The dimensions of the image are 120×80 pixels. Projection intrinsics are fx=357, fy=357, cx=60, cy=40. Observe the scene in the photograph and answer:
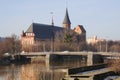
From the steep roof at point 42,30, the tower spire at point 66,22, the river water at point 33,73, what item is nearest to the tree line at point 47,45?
the steep roof at point 42,30

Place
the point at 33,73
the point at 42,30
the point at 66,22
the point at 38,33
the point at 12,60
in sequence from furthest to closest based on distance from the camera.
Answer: the point at 66,22, the point at 42,30, the point at 38,33, the point at 12,60, the point at 33,73

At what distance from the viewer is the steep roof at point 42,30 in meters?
112

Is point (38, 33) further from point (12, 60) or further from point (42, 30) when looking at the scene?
point (12, 60)

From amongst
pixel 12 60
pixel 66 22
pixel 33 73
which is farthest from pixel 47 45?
pixel 33 73

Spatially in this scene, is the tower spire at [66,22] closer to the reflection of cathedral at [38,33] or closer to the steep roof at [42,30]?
the reflection of cathedral at [38,33]

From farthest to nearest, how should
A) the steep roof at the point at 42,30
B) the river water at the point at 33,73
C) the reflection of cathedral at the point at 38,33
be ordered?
the reflection of cathedral at the point at 38,33 < the steep roof at the point at 42,30 < the river water at the point at 33,73

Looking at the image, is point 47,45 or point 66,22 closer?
point 47,45

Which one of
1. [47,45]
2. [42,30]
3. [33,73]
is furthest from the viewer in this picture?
[42,30]

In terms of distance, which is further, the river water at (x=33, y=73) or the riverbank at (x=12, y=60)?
the riverbank at (x=12, y=60)

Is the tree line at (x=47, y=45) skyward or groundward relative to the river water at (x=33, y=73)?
skyward

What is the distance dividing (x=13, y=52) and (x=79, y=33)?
51705mm

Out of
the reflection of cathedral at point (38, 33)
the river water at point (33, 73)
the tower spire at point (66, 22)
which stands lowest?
the river water at point (33, 73)

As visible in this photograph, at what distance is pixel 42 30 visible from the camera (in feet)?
375

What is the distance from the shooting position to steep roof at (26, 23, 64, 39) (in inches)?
4403
